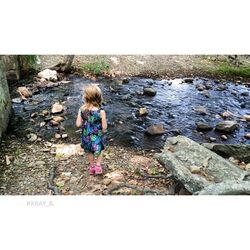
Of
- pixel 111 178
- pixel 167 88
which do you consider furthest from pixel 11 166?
pixel 167 88

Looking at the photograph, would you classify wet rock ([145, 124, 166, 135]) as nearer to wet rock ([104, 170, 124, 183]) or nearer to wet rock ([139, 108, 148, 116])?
wet rock ([139, 108, 148, 116])

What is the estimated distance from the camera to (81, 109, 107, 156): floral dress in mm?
3094

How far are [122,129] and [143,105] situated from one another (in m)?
0.33

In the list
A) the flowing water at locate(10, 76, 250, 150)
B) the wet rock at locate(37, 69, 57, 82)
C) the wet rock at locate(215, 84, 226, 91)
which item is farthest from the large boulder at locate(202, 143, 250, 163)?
the wet rock at locate(37, 69, 57, 82)

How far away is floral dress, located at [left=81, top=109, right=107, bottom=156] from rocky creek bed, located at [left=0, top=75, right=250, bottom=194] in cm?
16

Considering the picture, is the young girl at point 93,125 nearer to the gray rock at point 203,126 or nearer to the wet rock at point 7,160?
the wet rock at point 7,160

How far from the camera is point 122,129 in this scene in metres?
3.66

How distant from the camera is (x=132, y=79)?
3902 millimetres

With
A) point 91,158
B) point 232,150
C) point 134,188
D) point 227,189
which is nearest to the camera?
point 227,189

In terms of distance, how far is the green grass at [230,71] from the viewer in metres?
3.49

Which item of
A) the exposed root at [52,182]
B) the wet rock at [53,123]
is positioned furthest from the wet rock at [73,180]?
the wet rock at [53,123]

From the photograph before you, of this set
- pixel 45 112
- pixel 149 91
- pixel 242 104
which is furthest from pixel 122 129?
pixel 242 104

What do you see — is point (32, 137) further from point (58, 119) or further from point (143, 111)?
point (143, 111)
